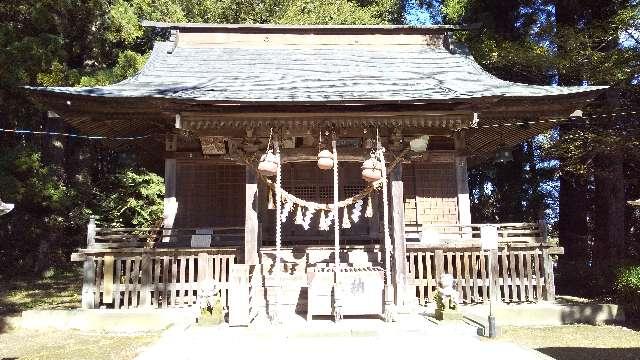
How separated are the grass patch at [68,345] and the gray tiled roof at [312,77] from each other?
4635mm

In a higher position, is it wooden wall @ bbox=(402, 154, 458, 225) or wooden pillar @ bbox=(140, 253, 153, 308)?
wooden wall @ bbox=(402, 154, 458, 225)

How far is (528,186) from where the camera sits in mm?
19844

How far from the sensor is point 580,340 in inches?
331

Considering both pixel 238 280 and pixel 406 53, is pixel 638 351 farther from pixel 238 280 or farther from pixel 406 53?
pixel 406 53

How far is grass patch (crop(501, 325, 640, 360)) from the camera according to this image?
296 inches

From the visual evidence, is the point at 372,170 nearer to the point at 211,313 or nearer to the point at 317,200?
the point at 317,200

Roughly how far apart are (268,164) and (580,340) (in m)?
6.61

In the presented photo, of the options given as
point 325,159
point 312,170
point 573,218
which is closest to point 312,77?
point 312,170

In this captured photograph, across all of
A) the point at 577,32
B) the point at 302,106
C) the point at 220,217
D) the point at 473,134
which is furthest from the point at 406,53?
the point at 220,217

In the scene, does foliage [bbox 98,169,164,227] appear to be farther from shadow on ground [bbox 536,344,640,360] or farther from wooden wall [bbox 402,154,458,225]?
shadow on ground [bbox 536,344,640,360]

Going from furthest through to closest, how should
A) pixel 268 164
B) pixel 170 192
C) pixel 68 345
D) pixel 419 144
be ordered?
1. pixel 170 192
2. pixel 419 144
3. pixel 268 164
4. pixel 68 345

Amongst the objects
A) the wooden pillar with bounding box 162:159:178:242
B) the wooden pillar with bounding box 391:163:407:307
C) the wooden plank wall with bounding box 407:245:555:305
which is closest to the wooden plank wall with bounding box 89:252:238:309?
the wooden pillar with bounding box 162:159:178:242

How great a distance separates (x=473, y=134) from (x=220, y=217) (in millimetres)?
6888

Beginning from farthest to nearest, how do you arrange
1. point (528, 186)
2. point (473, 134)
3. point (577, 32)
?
1. point (528, 186)
2. point (577, 32)
3. point (473, 134)
